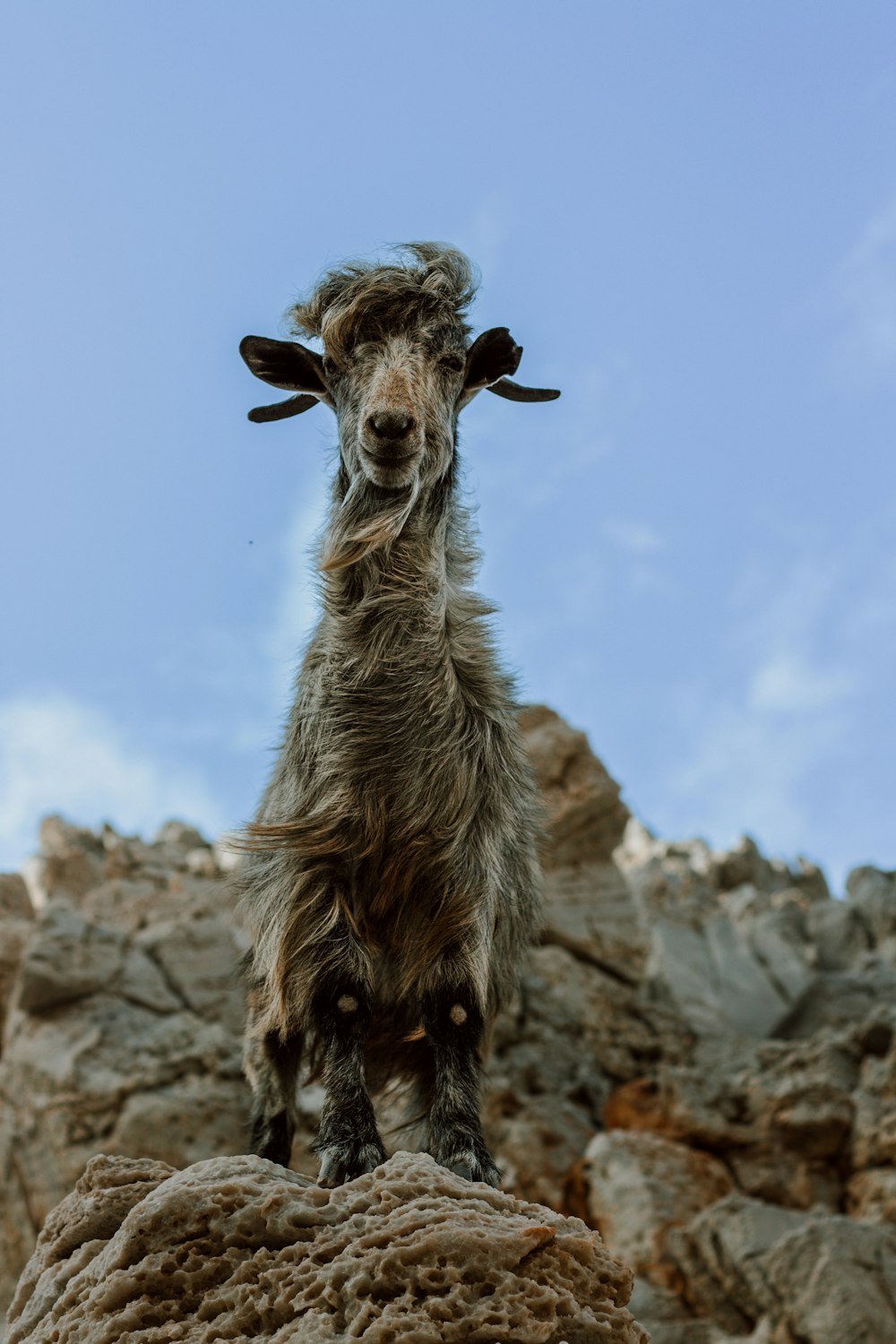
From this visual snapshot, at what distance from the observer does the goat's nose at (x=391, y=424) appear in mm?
4223

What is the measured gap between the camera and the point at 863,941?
1437 cm

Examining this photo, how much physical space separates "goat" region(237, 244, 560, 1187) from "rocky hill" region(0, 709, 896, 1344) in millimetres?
722

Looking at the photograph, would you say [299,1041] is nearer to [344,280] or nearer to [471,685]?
[471,685]

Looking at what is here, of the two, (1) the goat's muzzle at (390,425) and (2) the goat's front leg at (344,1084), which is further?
(1) the goat's muzzle at (390,425)

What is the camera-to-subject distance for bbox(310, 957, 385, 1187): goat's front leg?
375 cm

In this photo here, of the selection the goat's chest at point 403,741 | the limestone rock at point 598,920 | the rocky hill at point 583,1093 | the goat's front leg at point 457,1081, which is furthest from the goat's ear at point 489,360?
the limestone rock at point 598,920

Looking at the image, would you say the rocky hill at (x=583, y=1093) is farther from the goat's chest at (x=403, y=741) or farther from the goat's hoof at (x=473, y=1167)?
the goat's chest at (x=403, y=741)

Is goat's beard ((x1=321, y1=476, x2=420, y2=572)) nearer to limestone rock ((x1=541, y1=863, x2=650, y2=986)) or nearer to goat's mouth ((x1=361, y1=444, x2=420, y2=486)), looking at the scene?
goat's mouth ((x1=361, y1=444, x2=420, y2=486))

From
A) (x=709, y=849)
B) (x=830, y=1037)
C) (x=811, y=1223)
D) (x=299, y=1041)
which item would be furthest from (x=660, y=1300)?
(x=709, y=849)

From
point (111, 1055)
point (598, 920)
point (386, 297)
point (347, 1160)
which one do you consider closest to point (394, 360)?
point (386, 297)

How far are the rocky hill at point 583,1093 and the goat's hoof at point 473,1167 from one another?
1.45 feet

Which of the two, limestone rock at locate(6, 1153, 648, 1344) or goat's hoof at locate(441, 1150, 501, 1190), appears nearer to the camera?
limestone rock at locate(6, 1153, 648, 1344)

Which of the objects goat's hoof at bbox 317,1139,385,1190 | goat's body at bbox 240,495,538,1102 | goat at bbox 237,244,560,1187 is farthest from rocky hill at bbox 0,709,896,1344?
goat's body at bbox 240,495,538,1102

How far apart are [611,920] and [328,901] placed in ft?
25.9
